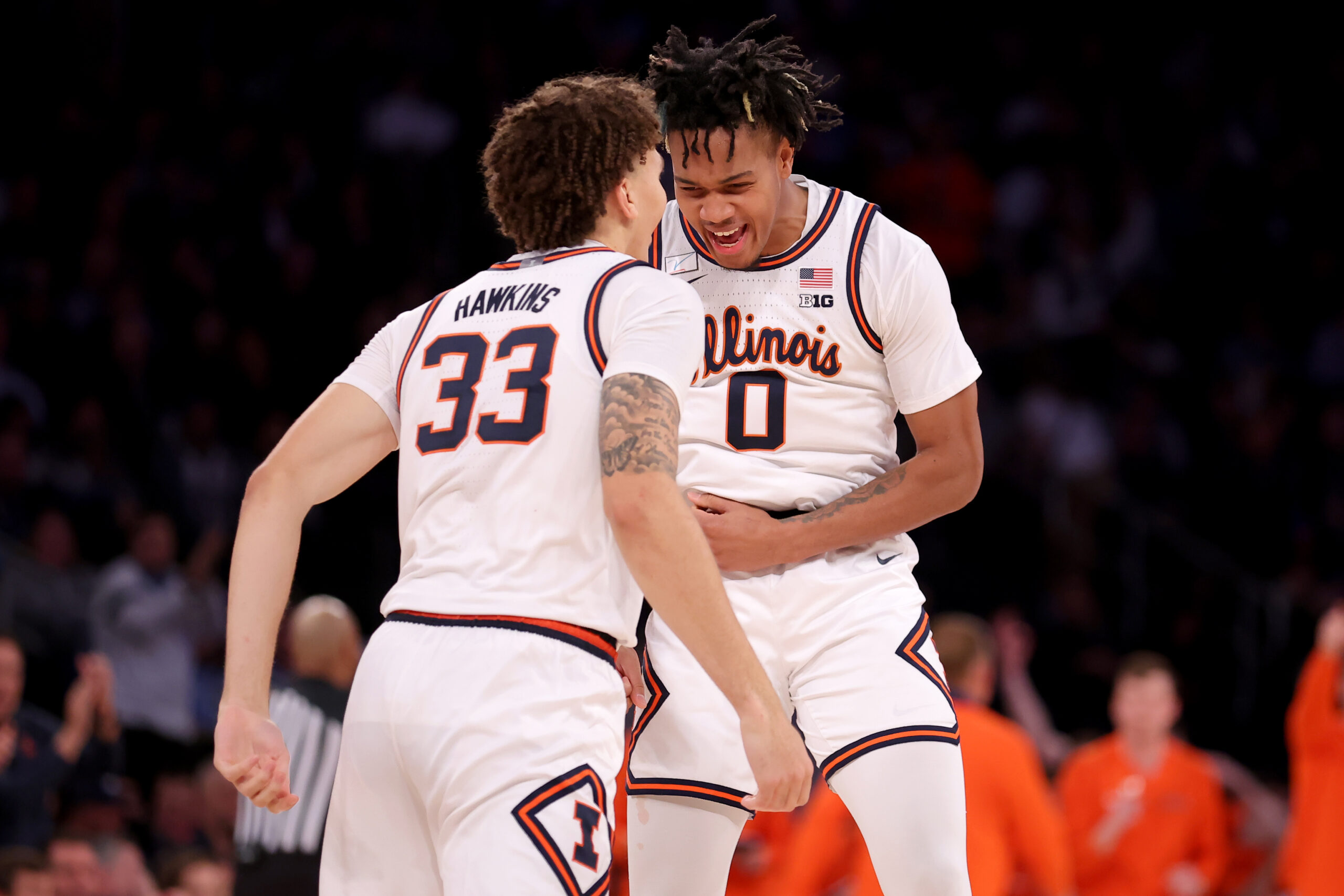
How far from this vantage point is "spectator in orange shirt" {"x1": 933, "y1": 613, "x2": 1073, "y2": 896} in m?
6.32

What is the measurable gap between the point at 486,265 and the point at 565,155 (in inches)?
319

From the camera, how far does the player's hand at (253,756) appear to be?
9.46 ft

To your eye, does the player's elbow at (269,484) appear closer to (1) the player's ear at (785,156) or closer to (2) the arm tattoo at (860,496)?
(2) the arm tattoo at (860,496)

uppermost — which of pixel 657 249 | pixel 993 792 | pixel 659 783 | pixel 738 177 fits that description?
pixel 738 177

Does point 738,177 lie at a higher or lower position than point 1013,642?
higher

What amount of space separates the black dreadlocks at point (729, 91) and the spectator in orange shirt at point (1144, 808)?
18.6ft

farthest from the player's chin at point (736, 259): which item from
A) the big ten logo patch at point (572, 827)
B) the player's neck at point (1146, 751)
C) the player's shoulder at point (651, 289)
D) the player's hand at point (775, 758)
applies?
the player's neck at point (1146, 751)

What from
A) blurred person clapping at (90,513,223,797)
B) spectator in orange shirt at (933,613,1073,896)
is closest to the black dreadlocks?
spectator in orange shirt at (933,613,1073,896)

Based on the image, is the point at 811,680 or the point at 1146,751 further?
the point at 1146,751

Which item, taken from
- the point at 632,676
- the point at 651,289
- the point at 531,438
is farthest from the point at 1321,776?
the point at 531,438

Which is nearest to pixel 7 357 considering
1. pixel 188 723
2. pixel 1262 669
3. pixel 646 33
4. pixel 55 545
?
pixel 55 545

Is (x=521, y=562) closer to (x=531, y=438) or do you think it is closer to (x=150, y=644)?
(x=531, y=438)

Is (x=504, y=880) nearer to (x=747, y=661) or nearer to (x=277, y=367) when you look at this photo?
(x=747, y=661)

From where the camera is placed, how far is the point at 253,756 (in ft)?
9.51
